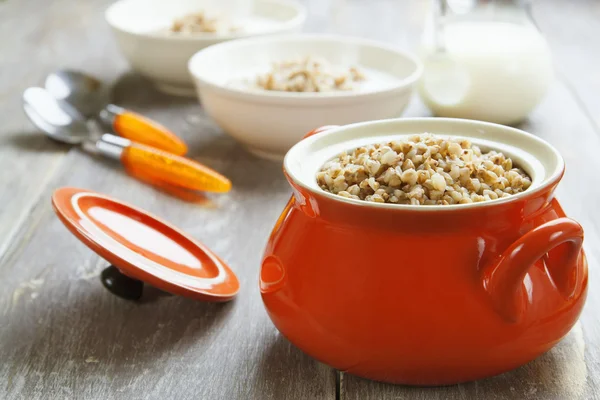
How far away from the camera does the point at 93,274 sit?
3.22 ft

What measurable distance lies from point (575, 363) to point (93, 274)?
1.87ft

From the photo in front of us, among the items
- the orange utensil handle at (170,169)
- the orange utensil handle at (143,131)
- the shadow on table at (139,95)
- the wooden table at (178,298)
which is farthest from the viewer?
the shadow on table at (139,95)

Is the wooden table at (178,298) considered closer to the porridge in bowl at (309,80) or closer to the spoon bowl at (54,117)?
the spoon bowl at (54,117)

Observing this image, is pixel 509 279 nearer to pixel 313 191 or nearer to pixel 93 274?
pixel 313 191

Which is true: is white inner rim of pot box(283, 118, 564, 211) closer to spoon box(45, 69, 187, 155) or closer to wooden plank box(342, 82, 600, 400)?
wooden plank box(342, 82, 600, 400)

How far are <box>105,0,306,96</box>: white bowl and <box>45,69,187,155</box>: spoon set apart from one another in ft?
0.36

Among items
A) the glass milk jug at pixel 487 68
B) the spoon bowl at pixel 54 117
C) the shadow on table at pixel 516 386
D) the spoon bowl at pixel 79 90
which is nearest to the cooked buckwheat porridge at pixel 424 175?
the shadow on table at pixel 516 386

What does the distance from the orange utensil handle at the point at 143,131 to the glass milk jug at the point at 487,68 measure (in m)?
0.48

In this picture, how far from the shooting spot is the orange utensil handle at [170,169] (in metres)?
1.20

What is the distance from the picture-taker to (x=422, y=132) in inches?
33.6

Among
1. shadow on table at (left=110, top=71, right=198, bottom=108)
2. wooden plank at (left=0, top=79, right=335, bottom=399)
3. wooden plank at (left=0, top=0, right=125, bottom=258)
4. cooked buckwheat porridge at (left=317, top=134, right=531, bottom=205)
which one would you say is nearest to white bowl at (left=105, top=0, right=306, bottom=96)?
shadow on table at (left=110, top=71, right=198, bottom=108)

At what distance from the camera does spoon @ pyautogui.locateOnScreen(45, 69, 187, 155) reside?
1355 mm

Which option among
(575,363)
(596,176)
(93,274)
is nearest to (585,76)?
(596,176)

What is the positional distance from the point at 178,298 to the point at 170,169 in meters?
0.36
